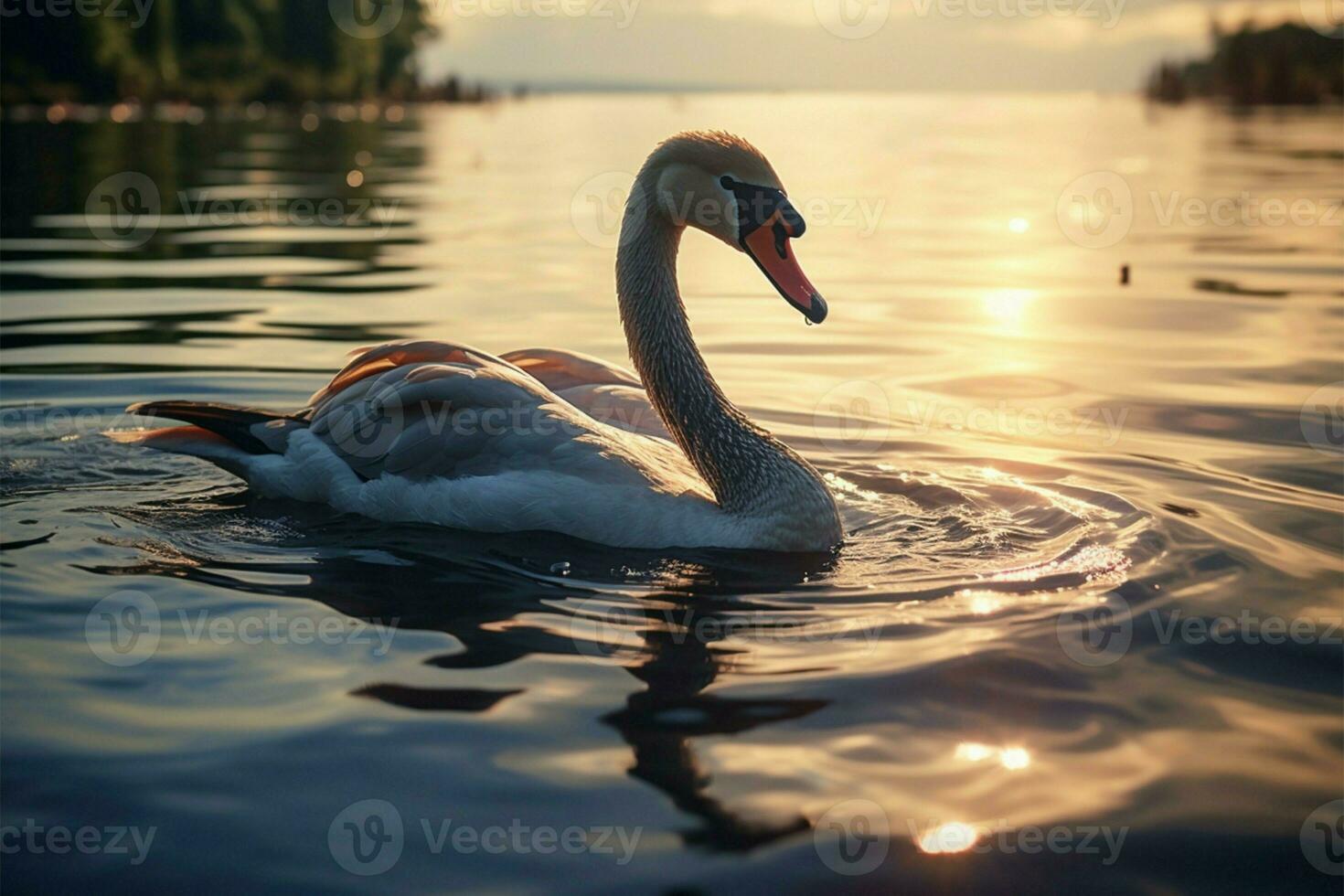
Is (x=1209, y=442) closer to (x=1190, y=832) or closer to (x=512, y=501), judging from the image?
(x=512, y=501)

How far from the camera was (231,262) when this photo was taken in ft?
55.5

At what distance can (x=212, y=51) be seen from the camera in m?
93.0

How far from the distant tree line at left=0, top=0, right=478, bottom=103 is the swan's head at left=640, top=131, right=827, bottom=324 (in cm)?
6834

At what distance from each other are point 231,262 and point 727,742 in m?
13.6

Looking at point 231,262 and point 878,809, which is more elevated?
point 231,262

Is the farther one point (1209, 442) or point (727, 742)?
point (1209, 442)

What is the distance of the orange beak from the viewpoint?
263 inches

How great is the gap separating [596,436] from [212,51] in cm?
9395

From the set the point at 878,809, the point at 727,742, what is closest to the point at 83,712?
the point at 727,742

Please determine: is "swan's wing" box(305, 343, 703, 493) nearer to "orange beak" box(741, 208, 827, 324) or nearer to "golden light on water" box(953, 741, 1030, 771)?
"orange beak" box(741, 208, 827, 324)

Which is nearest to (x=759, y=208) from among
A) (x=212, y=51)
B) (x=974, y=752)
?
(x=974, y=752)

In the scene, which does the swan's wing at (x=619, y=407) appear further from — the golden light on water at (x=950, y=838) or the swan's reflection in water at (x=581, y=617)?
the golden light on water at (x=950, y=838)

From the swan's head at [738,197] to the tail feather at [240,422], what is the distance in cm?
224

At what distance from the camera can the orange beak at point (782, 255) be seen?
21.9 ft
